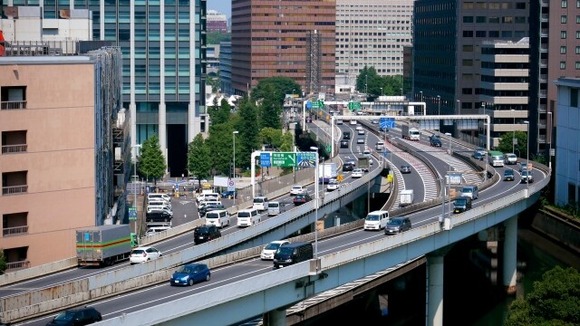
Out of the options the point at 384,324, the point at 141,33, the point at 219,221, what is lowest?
the point at 384,324

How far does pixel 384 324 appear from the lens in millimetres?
68125

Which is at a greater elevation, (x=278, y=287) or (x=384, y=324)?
(x=278, y=287)

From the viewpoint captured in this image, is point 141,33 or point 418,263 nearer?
point 418,263

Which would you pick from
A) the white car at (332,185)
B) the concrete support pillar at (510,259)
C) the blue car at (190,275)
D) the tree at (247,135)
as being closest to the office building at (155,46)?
the tree at (247,135)

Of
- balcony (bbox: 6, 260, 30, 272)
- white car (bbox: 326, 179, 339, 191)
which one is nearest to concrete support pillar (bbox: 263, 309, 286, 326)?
balcony (bbox: 6, 260, 30, 272)

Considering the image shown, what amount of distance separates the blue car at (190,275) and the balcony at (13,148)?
462 inches

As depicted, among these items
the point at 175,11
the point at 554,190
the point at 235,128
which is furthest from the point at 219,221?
the point at 235,128

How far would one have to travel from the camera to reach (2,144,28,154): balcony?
185 feet

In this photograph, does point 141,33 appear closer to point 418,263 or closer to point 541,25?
point 541,25

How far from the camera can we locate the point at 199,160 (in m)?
122

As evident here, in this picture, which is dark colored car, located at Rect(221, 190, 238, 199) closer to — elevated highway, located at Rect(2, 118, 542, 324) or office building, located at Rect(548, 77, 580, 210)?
elevated highway, located at Rect(2, 118, 542, 324)

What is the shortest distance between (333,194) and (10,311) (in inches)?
1948

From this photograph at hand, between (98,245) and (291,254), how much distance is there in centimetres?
846

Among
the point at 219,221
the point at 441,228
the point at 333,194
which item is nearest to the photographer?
the point at 441,228
